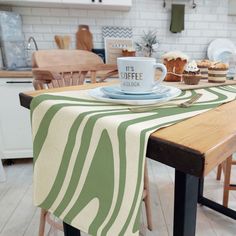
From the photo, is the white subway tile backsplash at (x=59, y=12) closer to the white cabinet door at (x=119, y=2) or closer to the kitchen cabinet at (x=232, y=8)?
the white cabinet door at (x=119, y=2)

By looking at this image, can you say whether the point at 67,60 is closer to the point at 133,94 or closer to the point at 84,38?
the point at 133,94

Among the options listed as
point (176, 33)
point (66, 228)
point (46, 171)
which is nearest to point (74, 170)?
point (46, 171)

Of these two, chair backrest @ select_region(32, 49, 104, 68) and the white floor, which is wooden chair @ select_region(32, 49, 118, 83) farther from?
the white floor

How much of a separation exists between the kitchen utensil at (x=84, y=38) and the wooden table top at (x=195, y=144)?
199cm

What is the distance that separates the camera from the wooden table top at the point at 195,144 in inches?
15.5

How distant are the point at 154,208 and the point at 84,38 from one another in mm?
1644

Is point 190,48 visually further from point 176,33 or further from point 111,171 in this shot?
point 111,171

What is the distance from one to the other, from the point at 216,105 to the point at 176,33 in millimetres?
1985

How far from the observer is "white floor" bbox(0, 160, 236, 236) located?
1368 mm

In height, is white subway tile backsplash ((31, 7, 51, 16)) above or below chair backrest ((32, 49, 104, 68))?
above

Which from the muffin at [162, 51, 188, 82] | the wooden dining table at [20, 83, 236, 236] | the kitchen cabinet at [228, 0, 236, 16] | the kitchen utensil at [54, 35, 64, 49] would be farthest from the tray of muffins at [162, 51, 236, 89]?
the kitchen cabinet at [228, 0, 236, 16]

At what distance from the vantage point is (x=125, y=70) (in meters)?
0.68

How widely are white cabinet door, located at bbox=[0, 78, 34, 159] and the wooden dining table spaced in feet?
5.29

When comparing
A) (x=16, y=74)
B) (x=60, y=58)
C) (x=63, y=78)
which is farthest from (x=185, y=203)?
(x=16, y=74)
